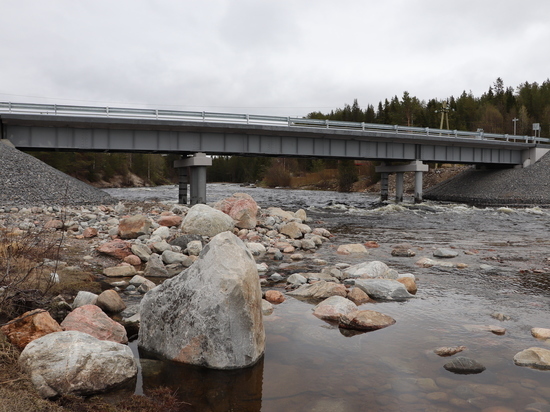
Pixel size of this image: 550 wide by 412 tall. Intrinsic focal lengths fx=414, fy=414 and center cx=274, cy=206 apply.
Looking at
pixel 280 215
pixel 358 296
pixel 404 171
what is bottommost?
pixel 358 296

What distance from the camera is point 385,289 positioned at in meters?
8.24

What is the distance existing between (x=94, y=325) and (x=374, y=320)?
4.07m

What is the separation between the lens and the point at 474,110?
97.6 metres

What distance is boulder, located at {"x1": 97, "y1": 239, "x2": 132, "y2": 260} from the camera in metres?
10.9

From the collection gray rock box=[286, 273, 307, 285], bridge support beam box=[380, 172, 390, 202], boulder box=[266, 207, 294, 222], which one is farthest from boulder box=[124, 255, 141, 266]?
bridge support beam box=[380, 172, 390, 202]

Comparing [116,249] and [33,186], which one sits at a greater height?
[33,186]

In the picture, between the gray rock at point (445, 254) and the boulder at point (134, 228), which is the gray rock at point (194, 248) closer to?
the boulder at point (134, 228)

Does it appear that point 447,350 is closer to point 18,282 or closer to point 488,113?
point 18,282

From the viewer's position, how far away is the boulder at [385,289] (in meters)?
8.13

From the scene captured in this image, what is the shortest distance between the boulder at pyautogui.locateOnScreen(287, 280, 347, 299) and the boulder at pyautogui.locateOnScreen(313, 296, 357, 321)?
0.71 meters

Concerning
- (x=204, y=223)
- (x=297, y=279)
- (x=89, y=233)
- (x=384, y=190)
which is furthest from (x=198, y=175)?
(x=297, y=279)

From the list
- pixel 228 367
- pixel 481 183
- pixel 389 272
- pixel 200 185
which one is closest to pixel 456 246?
pixel 389 272

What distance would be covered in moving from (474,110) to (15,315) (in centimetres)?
10770

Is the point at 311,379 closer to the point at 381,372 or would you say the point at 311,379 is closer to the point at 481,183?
the point at 381,372
